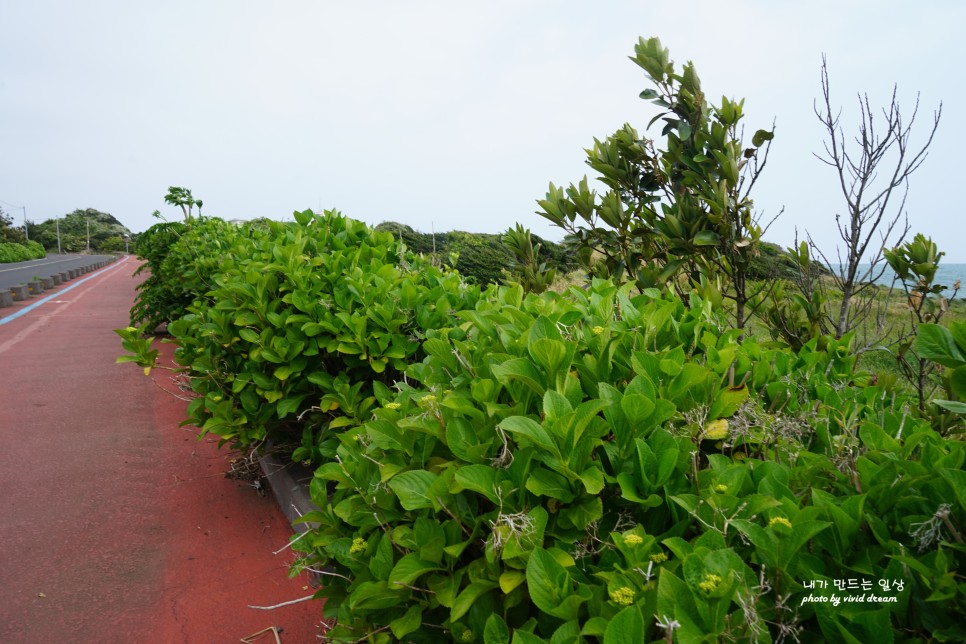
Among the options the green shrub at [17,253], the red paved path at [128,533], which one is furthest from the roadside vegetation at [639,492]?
the green shrub at [17,253]

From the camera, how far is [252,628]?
2.66 m

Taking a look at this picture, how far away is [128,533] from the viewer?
3.47 meters

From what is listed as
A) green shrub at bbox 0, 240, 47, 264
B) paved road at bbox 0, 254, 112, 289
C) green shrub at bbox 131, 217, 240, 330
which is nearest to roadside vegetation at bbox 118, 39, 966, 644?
green shrub at bbox 131, 217, 240, 330

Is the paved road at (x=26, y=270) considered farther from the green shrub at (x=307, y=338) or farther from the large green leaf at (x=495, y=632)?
the large green leaf at (x=495, y=632)

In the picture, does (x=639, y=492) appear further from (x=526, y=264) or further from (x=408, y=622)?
(x=526, y=264)

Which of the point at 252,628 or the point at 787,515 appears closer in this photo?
the point at 787,515

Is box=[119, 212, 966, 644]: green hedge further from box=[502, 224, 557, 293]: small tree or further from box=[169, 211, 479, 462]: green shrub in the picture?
box=[502, 224, 557, 293]: small tree

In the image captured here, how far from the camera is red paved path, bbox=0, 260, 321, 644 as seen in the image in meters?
2.72

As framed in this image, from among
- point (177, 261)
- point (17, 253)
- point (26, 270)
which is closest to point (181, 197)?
point (177, 261)

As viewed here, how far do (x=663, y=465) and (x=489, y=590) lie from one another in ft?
1.54

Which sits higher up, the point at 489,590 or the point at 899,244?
the point at 899,244

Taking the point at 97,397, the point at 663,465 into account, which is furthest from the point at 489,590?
the point at 97,397

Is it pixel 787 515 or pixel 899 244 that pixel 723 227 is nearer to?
pixel 899 244

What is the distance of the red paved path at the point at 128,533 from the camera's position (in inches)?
107
